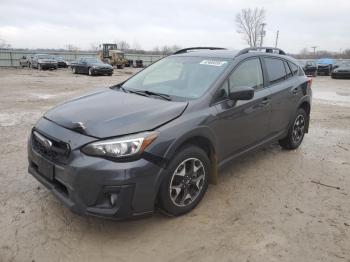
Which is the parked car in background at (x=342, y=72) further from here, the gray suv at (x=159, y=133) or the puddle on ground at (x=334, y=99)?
the gray suv at (x=159, y=133)

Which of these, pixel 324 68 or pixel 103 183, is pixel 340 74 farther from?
pixel 103 183

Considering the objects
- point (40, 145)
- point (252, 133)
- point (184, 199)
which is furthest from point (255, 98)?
point (40, 145)

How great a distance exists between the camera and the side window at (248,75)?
415 cm

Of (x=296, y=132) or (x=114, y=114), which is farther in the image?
(x=296, y=132)

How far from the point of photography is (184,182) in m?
3.49

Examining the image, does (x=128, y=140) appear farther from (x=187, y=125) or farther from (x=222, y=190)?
(x=222, y=190)

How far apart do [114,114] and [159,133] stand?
51 centimetres

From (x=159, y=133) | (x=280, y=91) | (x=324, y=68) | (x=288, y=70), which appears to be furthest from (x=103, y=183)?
(x=324, y=68)

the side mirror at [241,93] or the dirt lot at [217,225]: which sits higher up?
the side mirror at [241,93]

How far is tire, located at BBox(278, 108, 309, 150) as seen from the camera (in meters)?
5.65

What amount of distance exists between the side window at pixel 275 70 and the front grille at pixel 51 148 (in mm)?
3153

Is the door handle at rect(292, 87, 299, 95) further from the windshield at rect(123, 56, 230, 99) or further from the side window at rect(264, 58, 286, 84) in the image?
the windshield at rect(123, 56, 230, 99)

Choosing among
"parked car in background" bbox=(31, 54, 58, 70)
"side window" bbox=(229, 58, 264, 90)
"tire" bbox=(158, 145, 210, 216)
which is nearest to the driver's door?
"side window" bbox=(229, 58, 264, 90)

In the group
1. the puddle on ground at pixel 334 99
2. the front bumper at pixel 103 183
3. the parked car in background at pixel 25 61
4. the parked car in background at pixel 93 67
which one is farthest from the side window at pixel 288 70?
the parked car in background at pixel 25 61
